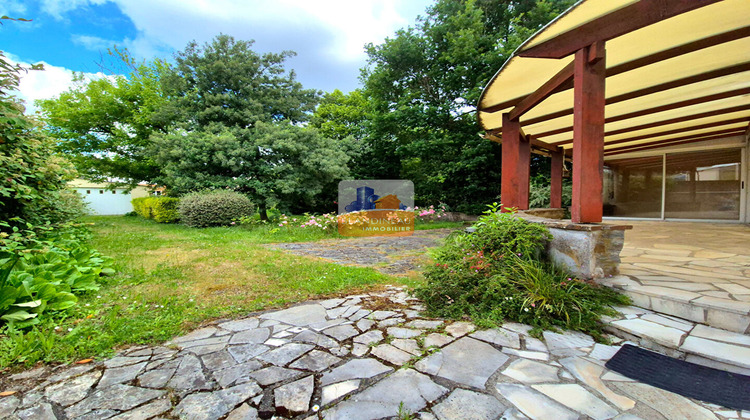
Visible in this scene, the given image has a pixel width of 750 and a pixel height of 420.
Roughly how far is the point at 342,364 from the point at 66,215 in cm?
554

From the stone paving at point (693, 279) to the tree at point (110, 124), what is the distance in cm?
1660

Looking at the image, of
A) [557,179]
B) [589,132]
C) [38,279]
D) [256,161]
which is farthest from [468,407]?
[256,161]

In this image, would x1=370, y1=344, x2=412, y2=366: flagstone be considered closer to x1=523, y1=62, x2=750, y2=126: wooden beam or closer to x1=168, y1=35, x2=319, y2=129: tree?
x1=523, y1=62, x2=750, y2=126: wooden beam

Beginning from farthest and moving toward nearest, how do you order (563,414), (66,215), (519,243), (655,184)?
(655,184) < (66,215) < (519,243) < (563,414)

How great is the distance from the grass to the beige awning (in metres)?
2.61

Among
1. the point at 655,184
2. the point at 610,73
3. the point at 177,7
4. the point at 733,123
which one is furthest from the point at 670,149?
the point at 177,7

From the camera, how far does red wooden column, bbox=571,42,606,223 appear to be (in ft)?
8.07

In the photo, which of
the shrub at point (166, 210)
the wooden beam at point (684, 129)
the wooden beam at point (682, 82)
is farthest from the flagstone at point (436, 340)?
the shrub at point (166, 210)

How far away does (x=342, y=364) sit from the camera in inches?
66.2

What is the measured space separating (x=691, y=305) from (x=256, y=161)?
394 inches

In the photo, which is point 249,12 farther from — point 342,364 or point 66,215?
point 342,364

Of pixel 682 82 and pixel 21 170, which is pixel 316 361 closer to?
pixel 21 170

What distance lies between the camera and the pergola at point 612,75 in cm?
219

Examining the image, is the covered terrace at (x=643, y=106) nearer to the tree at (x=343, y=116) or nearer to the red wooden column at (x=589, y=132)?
the red wooden column at (x=589, y=132)
